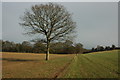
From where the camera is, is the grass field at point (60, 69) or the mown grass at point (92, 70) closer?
the mown grass at point (92, 70)

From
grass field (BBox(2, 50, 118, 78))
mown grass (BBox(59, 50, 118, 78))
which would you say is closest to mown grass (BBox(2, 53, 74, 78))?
grass field (BBox(2, 50, 118, 78))

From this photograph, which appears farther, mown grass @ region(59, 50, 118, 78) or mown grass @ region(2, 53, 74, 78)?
mown grass @ region(2, 53, 74, 78)

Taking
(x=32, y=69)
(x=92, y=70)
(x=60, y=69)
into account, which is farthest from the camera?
(x=32, y=69)

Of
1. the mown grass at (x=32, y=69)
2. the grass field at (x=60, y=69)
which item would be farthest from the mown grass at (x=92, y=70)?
the mown grass at (x=32, y=69)

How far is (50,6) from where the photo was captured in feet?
A: 88.4

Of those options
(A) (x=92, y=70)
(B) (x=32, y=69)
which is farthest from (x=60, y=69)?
(A) (x=92, y=70)

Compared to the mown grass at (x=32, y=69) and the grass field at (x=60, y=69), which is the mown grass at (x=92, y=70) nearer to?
the grass field at (x=60, y=69)

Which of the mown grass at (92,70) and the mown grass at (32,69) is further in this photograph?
the mown grass at (32,69)

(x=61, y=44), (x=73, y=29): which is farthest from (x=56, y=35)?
(x=73, y=29)

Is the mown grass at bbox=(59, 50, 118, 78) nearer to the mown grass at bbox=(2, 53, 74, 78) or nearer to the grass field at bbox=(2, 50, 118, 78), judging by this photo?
the grass field at bbox=(2, 50, 118, 78)

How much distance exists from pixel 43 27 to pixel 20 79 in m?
18.4

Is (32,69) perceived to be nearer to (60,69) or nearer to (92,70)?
(60,69)

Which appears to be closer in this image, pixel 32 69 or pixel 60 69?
pixel 60 69

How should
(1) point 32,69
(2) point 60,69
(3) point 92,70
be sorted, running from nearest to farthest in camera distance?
1. (3) point 92,70
2. (2) point 60,69
3. (1) point 32,69
